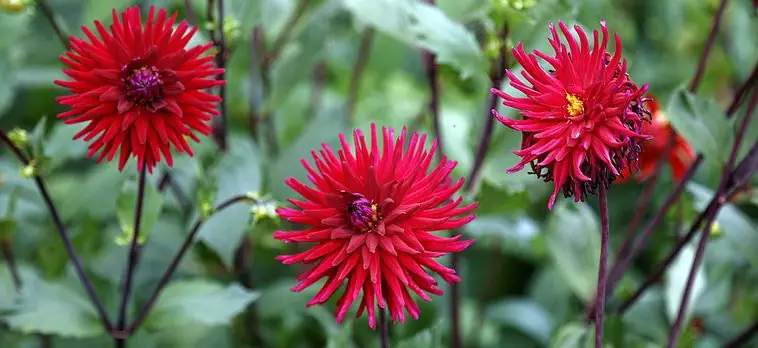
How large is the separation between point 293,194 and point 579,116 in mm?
556

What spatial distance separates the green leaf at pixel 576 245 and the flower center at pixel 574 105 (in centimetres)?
47

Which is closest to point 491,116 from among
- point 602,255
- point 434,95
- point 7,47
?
point 434,95

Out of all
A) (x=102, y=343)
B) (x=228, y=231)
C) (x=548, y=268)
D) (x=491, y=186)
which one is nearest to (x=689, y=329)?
(x=491, y=186)

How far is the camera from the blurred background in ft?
2.84

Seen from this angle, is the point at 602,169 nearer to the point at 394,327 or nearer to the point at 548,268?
the point at 394,327

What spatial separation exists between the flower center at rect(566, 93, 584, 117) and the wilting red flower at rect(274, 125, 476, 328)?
8 centimetres

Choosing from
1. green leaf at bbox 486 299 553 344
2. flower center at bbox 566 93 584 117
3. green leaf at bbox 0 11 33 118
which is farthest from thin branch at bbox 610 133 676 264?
green leaf at bbox 0 11 33 118

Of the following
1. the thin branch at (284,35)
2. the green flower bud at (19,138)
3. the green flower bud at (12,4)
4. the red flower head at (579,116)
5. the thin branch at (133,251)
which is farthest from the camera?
the thin branch at (284,35)

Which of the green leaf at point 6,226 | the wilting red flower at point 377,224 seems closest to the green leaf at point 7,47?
the green leaf at point 6,226

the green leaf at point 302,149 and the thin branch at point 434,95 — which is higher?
the thin branch at point 434,95

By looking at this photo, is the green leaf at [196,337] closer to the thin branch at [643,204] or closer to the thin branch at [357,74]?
the thin branch at [357,74]

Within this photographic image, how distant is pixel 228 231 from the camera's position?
2.95 ft

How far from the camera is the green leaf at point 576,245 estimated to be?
99 centimetres

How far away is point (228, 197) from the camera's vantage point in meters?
0.92
